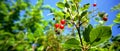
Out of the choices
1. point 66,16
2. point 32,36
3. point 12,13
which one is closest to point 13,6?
point 12,13

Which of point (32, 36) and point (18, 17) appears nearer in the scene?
point (32, 36)

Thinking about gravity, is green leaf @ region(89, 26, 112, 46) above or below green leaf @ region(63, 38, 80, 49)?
above

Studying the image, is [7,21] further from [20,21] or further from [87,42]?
[87,42]

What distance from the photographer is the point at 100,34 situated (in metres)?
0.63

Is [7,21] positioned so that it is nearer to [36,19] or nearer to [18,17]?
[18,17]

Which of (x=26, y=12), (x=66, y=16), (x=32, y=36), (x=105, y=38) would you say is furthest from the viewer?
(x=26, y=12)

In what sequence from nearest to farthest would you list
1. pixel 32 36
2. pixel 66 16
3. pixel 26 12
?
pixel 66 16, pixel 32 36, pixel 26 12

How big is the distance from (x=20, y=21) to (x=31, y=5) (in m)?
0.77

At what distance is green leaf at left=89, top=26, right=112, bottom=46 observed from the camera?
62 cm

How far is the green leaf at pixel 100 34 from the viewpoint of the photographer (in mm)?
623

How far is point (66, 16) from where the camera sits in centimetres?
99

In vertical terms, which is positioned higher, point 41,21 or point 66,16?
point 66,16

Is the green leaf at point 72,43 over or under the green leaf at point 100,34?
under

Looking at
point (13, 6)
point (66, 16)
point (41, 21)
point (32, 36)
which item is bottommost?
point (41, 21)
